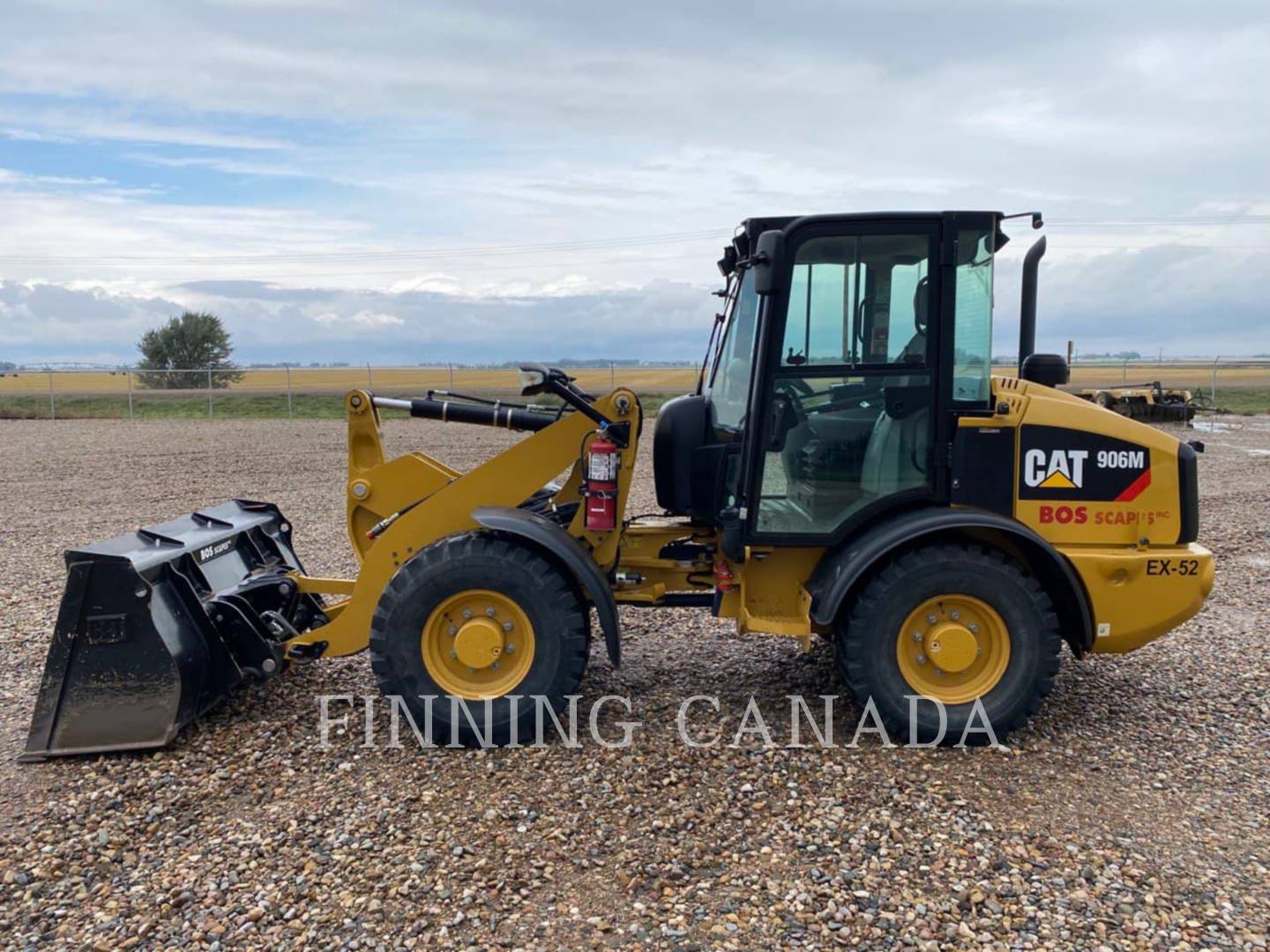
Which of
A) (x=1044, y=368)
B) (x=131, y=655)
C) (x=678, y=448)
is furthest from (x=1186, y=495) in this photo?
(x=131, y=655)

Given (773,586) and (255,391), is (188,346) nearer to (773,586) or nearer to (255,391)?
(255,391)

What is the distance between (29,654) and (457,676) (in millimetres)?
3083

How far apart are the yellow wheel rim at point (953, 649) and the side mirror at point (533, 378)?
2022 millimetres

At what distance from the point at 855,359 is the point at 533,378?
1.49 meters

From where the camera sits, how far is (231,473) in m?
14.2

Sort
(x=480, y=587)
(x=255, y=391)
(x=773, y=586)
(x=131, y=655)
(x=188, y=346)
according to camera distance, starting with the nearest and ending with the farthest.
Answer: (x=131, y=655) → (x=480, y=587) → (x=773, y=586) → (x=255, y=391) → (x=188, y=346)

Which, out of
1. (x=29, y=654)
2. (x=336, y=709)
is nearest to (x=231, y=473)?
(x=29, y=654)

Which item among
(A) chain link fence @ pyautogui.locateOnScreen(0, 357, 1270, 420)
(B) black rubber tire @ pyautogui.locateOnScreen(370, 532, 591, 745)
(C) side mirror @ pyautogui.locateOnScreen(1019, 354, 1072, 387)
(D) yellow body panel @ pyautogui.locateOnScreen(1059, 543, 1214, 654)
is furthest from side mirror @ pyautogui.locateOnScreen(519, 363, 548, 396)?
(A) chain link fence @ pyautogui.locateOnScreen(0, 357, 1270, 420)

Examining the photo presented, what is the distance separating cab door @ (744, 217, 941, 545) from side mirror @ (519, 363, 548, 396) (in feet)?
3.28

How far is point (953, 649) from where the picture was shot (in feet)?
13.9

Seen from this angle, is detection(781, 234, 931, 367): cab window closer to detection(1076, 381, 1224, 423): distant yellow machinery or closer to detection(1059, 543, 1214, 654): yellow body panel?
detection(1059, 543, 1214, 654): yellow body panel

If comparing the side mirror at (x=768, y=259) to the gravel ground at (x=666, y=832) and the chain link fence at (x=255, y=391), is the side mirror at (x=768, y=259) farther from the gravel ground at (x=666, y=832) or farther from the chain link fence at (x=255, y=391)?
the chain link fence at (x=255, y=391)

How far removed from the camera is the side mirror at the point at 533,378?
14.2ft
